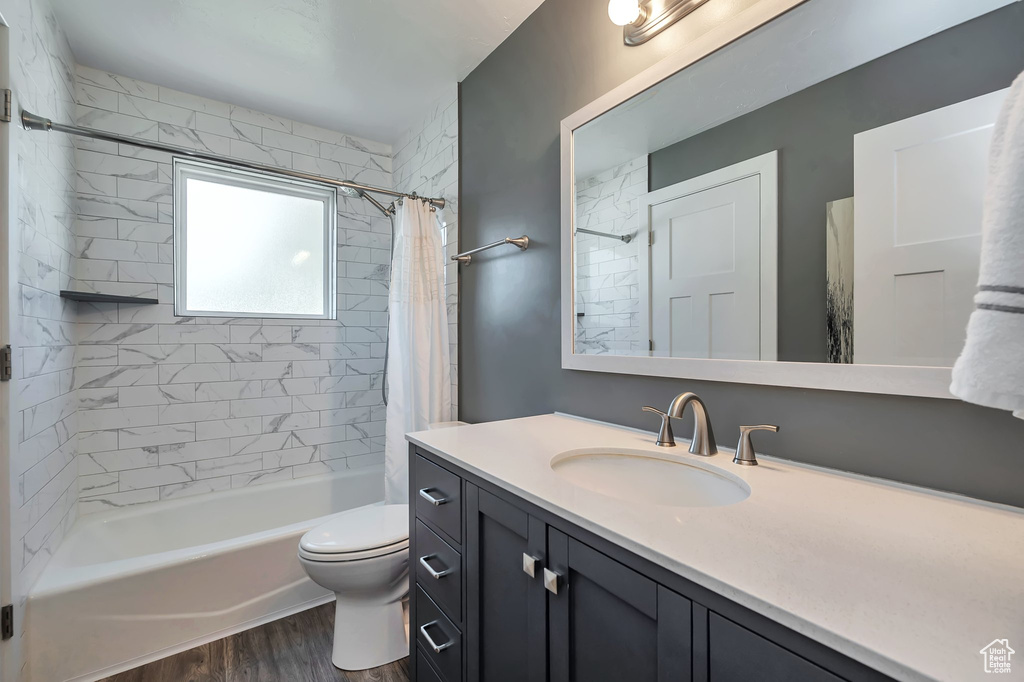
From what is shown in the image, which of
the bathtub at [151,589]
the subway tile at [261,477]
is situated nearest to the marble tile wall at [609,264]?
the bathtub at [151,589]

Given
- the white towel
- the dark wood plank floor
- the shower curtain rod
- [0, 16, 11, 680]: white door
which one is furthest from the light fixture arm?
the dark wood plank floor

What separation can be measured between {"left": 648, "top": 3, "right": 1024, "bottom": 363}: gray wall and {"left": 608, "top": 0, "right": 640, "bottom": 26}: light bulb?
49cm

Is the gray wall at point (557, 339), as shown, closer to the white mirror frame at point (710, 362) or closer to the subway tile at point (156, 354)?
the white mirror frame at point (710, 362)

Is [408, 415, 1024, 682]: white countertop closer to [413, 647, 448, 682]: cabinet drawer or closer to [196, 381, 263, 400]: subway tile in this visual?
[413, 647, 448, 682]: cabinet drawer

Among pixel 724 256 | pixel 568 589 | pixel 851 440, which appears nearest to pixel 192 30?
pixel 724 256

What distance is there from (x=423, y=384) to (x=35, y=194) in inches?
63.5

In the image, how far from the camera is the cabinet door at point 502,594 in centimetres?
88

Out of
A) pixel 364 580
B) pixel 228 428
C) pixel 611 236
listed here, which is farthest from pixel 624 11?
pixel 228 428

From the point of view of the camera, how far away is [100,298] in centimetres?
206

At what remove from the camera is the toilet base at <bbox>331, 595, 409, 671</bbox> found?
1.67 metres

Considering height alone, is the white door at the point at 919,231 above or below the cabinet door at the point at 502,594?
above

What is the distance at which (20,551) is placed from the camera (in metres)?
1.48

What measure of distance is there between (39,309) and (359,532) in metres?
1.46

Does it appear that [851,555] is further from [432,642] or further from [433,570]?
[432,642]
